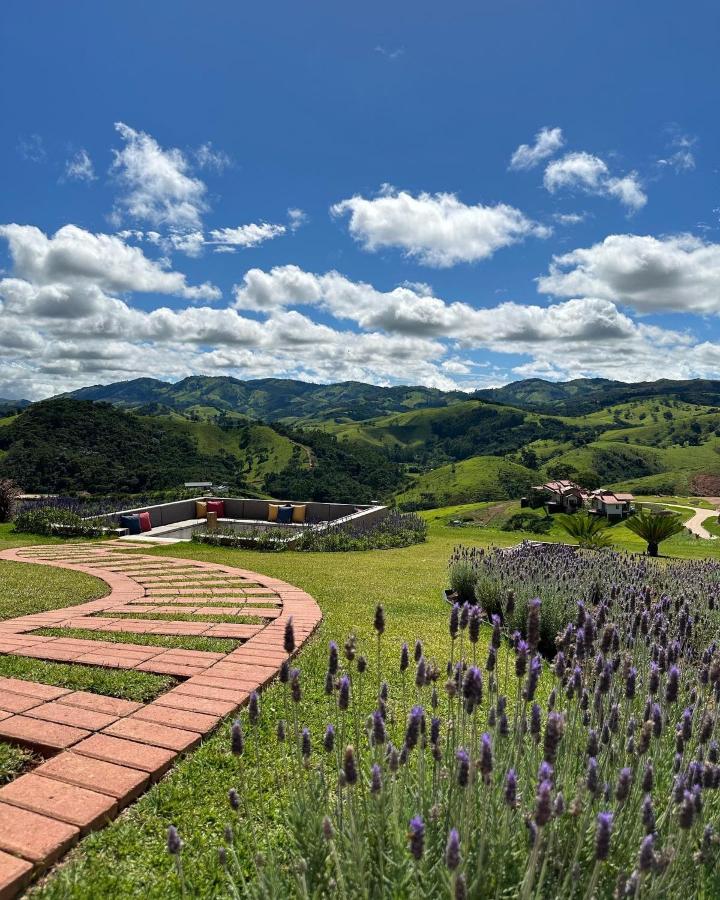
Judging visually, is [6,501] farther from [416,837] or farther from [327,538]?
[416,837]

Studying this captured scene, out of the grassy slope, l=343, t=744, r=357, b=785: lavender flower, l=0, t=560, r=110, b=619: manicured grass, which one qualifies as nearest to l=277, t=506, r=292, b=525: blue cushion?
l=0, t=560, r=110, b=619: manicured grass

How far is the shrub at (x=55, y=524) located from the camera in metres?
15.5

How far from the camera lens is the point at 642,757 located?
2.20 metres

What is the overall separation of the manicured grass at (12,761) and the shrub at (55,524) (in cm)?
1345

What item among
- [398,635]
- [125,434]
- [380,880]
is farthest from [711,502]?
[125,434]

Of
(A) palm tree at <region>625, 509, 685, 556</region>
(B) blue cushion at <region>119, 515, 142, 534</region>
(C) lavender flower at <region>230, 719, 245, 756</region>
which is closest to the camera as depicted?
(C) lavender flower at <region>230, 719, 245, 756</region>

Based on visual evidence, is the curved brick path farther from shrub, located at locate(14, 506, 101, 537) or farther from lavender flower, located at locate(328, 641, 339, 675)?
shrub, located at locate(14, 506, 101, 537)

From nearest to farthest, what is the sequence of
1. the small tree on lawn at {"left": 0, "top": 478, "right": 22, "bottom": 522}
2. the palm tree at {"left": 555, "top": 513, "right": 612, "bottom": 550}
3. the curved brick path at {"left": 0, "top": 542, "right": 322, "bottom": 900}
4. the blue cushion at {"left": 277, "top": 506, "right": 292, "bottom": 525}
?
the curved brick path at {"left": 0, "top": 542, "right": 322, "bottom": 900} → the palm tree at {"left": 555, "top": 513, "right": 612, "bottom": 550} → the small tree on lawn at {"left": 0, "top": 478, "right": 22, "bottom": 522} → the blue cushion at {"left": 277, "top": 506, "right": 292, "bottom": 525}

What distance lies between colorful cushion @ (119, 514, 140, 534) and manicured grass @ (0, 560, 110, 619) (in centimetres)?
642

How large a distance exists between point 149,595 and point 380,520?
12049 millimetres

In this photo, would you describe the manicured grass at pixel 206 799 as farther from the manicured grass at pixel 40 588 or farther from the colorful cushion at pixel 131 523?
the colorful cushion at pixel 131 523

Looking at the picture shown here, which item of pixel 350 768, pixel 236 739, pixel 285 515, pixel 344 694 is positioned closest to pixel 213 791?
pixel 236 739

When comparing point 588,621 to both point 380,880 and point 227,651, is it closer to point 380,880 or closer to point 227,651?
point 380,880

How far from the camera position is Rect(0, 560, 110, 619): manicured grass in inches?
277
